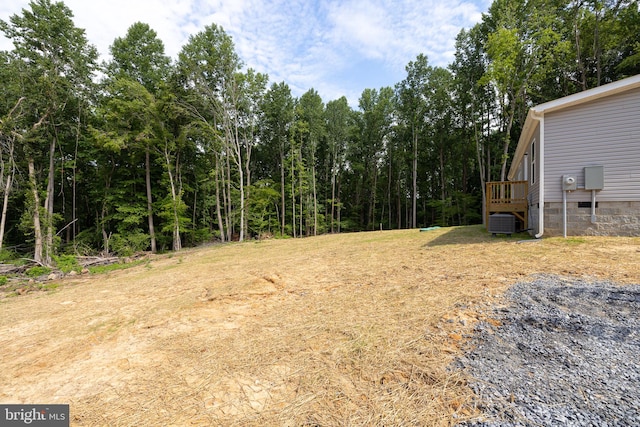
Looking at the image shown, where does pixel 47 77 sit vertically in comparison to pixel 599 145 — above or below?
above

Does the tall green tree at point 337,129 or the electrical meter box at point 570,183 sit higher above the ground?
the tall green tree at point 337,129

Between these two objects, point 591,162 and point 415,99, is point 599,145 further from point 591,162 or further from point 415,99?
point 415,99

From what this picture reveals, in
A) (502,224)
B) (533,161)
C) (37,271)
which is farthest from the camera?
(37,271)

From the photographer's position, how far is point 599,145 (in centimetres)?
620

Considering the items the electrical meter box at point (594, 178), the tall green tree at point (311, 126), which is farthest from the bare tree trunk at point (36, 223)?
the electrical meter box at point (594, 178)

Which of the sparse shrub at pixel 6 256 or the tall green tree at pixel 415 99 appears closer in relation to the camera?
the sparse shrub at pixel 6 256

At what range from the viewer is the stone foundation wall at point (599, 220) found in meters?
5.93

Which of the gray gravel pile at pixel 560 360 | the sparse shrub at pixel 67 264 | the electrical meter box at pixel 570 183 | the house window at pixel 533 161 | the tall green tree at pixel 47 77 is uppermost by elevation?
the tall green tree at pixel 47 77

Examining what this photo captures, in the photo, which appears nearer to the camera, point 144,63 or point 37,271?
point 37,271

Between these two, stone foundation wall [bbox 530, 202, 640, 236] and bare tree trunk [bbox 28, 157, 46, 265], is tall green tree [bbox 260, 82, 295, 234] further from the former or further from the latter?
stone foundation wall [bbox 530, 202, 640, 236]

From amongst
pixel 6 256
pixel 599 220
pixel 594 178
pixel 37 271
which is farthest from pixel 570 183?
pixel 6 256

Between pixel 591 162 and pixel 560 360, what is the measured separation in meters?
6.81

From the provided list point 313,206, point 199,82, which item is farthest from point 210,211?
point 199,82

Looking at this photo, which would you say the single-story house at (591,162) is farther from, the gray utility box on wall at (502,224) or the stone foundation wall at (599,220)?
the gray utility box on wall at (502,224)
